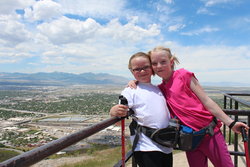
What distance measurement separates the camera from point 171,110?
1874 mm

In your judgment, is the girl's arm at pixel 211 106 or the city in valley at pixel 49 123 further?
the city in valley at pixel 49 123

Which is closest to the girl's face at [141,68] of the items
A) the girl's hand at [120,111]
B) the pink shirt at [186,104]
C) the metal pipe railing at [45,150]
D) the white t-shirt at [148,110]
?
the white t-shirt at [148,110]

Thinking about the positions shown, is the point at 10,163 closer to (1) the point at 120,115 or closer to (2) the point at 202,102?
(1) the point at 120,115

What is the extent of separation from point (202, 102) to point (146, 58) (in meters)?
0.61

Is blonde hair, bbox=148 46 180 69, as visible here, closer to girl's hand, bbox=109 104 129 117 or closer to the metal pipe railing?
girl's hand, bbox=109 104 129 117

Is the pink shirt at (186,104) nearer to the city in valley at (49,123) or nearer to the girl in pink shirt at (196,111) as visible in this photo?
the girl in pink shirt at (196,111)

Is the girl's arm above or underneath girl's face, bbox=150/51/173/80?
underneath

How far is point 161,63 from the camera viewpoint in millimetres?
1890

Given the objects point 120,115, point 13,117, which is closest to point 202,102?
point 120,115

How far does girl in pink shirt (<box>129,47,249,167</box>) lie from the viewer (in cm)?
175

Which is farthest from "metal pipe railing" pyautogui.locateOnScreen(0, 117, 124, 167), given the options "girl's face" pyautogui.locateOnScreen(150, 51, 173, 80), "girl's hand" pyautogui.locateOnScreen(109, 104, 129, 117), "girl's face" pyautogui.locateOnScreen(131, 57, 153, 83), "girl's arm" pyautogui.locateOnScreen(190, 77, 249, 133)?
"girl's arm" pyautogui.locateOnScreen(190, 77, 249, 133)

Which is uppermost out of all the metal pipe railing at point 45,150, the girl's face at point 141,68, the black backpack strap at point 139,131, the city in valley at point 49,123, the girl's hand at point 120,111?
the girl's face at point 141,68

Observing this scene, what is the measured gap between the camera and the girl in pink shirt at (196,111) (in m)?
1.75

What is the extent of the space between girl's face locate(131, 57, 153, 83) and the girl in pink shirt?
72mm
